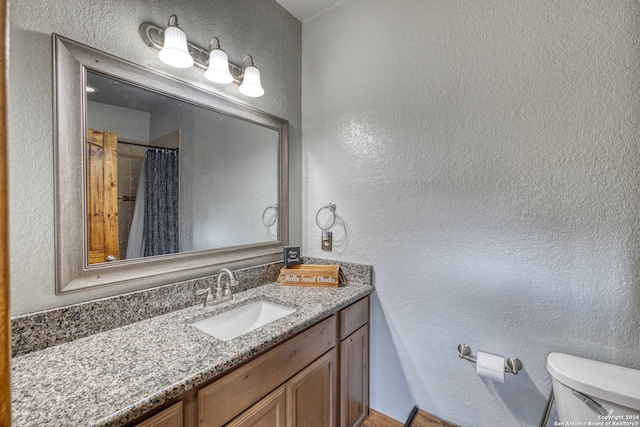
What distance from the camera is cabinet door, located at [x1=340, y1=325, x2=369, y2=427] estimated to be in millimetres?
1493

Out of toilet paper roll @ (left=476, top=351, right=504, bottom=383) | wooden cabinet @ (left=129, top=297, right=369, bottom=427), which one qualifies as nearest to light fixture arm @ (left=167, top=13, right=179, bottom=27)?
wooden cabinet @ (left=129, top=297, right=369, bottom=427)

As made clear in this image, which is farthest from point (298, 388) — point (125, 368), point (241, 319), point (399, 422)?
point (399, 422)

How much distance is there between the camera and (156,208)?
128cm

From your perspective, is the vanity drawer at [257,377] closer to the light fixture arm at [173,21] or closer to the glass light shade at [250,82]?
the glass light shade at [250,82]

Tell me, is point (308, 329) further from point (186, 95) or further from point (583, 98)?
point (583, 98)

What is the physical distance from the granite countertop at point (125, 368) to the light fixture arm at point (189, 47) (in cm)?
120

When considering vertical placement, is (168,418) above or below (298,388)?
above

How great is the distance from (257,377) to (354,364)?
0.77 m

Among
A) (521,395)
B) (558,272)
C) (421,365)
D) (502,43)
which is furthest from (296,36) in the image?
(521,395)

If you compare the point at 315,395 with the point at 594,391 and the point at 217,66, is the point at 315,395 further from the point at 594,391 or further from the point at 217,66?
the point at 217,66

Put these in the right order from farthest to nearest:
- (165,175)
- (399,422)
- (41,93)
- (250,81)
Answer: (399,422) → (250,81) → (165,175) → (41,93)

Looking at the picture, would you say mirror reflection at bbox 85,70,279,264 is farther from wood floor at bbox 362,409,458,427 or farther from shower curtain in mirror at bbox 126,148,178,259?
wood floor at bbox 362,409,458,427

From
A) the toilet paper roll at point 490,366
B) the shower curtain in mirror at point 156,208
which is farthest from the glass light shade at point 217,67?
the toilet paper roll at point 490,366

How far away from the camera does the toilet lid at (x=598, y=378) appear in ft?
3.05
